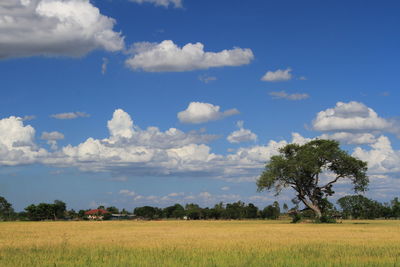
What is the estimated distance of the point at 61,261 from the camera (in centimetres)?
2344

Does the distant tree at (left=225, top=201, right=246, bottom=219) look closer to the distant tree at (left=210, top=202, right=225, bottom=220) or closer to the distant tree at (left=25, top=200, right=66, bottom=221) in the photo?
the distant tree at (left=210, top=202, right=225, bottom=220)

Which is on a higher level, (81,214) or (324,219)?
(81,214)

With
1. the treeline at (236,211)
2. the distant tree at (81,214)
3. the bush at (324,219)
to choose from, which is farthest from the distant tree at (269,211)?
the bush at (324,219)

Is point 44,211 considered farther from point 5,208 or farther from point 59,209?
point 5,208

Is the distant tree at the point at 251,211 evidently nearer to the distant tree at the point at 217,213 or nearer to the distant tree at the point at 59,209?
the distant tree at the point at 217,213

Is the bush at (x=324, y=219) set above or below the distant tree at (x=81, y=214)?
below

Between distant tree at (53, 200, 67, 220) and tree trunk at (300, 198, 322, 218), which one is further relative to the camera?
distant tree at (53, 200, 67, 220)

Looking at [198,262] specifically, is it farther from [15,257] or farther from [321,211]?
[321,211]

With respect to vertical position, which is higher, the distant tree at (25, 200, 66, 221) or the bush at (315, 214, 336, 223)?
the distant tree at (25, 200, 66, 221)

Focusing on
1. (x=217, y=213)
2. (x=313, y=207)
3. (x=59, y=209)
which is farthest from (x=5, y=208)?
(x=313, y=207)

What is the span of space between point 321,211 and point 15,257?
2949 inches

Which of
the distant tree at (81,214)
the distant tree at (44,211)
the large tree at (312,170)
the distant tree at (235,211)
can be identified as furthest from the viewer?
the distant tree at (81,214)

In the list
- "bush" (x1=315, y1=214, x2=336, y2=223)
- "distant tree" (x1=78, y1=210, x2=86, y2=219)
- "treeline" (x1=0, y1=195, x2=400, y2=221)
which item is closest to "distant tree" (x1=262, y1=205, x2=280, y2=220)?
"treeline" (x1=0, y1=195, x2=400, y2=221)

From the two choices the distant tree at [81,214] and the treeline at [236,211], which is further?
the distant tree at [81,214]
